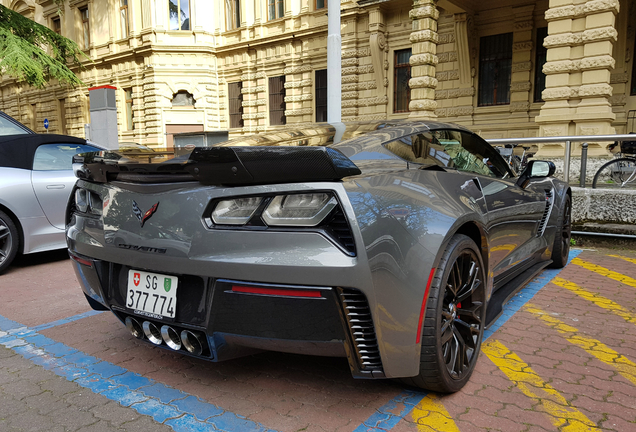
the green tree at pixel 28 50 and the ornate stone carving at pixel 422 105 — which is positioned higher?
the green tree at pixel 28 50

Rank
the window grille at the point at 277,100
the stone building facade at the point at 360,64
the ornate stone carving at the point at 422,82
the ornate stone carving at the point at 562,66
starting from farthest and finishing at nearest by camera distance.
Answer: the window grille at the point at 277,100
the ornate stone carving at the point at 422,82
the stone building facade at the point at 360,64
the ornate stone carving at the point at 562,66

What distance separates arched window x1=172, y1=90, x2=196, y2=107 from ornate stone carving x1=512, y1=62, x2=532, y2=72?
15.5m

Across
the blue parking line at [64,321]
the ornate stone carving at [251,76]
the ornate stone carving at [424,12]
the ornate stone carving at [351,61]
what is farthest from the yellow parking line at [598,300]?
the ornate stone carving at [251,76]

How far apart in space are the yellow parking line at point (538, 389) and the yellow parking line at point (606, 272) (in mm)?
2190

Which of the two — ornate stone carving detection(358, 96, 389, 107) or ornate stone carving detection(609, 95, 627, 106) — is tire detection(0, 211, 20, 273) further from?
ornate stone carving detection(358, 96, 389, 107)

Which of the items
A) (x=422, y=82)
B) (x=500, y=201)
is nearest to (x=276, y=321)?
(x=500, y=201)

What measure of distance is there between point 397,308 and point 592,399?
1117mm

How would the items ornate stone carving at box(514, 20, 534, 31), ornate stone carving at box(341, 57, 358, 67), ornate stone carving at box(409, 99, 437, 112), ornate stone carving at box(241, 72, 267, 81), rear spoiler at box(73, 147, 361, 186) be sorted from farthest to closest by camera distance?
ornate stone carving at box(241, 72, 267, 81), ornate stone carving at box(341, 57, 358, 67), ornate stone carving at box(514, 20, 534, 31), ornate stone carving at box(409, 99, 437, 112), rear spoiler at box(73, 147, 361, 186)

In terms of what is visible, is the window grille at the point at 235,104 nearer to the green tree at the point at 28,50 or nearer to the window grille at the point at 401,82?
the green tree at the point at 28,50

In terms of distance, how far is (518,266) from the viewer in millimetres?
3510

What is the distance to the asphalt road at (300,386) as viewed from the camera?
2062mm

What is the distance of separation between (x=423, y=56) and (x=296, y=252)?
13.2 metres

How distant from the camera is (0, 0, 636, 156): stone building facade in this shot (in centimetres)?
1178

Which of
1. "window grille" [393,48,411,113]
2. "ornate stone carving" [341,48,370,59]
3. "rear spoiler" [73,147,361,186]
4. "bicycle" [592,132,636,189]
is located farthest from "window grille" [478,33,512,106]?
"rear spoiler" [73,147,361,186]
